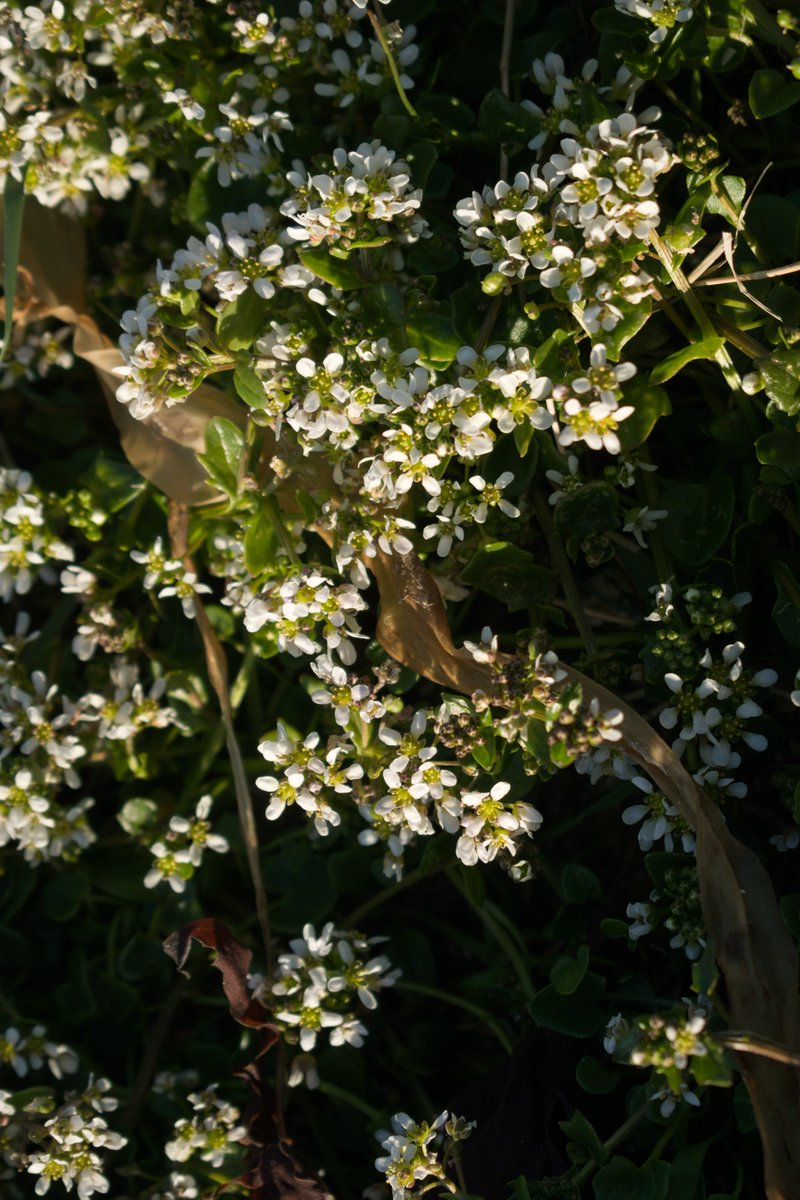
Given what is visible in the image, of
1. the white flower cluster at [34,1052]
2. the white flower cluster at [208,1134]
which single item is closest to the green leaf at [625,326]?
the white flower cluster at [208,1134]

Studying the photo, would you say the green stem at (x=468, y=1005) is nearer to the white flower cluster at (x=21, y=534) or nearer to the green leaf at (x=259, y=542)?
the green leaf at (x=259, y=542)

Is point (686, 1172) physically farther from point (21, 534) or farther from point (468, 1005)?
point (21, 534)

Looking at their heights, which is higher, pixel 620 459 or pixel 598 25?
pixel 598 25

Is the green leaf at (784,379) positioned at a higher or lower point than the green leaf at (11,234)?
lower

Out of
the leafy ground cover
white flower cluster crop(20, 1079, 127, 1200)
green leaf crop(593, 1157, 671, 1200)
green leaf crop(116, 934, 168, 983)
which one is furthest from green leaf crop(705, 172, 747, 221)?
white flower cluster crop(20, 1079, 127, 1200)

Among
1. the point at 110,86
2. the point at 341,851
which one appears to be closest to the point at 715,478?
the point at 341,851

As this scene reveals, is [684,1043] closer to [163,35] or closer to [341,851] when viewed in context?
[341,851]

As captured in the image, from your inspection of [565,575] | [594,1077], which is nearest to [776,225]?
[565,575]
